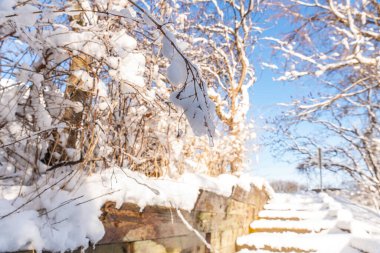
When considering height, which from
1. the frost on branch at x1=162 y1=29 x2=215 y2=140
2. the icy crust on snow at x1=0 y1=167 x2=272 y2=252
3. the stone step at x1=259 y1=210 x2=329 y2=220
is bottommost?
the stone step at x1=259 y1=210 x2=329 y2=220

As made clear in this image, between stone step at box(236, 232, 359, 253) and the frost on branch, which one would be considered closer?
the frost on branch

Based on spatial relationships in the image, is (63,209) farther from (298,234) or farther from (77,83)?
(298,234)

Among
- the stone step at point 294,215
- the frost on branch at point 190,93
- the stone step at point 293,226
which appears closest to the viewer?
the frost on branch at point 190,93

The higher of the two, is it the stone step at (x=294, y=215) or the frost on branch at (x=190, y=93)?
the frost on branch at (x=190, y=93)

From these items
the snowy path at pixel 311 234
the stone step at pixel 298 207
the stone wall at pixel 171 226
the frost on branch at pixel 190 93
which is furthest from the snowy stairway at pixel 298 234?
the frost on branch at pixel 190 93

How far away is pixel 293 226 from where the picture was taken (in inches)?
169

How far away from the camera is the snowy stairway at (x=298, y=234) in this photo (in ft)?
11.4

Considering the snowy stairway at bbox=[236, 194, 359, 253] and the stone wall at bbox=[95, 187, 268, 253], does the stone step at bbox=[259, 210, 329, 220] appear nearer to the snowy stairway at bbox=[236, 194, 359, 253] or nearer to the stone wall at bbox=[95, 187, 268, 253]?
the snowy stairway at bbox=[236, 194, 359, 253]

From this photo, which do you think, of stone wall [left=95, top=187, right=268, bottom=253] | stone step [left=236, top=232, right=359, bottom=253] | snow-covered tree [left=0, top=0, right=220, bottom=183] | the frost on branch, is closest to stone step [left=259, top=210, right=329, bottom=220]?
stone step [left=236, top=232, right=359, bottom=253]

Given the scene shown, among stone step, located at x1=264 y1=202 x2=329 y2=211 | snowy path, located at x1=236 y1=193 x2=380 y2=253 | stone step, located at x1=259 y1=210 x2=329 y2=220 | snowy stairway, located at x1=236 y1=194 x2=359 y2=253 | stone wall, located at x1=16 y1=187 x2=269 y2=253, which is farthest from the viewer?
stone step, located at x1=264 y1=202 x2=329 y2=211

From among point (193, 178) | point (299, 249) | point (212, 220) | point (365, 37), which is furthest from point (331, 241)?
point (365, 37)

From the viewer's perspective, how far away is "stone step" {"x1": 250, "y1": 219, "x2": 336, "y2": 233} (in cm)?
414

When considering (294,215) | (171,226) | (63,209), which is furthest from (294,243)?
(63,209)

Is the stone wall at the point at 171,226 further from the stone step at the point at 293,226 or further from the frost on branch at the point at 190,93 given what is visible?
the stone step at the point at 293,226
